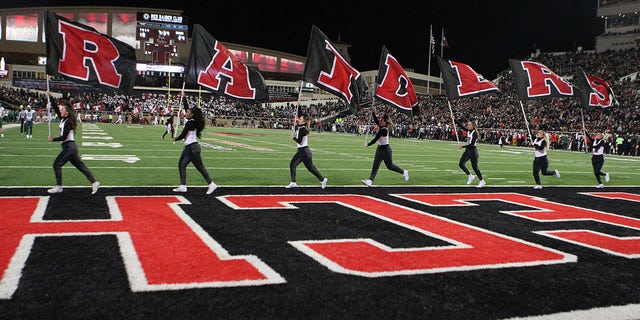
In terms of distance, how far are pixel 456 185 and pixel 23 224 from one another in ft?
30.1

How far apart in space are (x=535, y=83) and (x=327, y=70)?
6.40 m

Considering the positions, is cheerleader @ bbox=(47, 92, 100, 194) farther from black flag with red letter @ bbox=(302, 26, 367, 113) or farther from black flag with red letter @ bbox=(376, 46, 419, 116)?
black flag with red letter @ bbox=(376, 46, 419, 116)

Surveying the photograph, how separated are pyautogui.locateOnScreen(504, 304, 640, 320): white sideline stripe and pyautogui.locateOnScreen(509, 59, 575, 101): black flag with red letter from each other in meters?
11.0

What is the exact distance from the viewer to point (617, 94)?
4275 centimetres

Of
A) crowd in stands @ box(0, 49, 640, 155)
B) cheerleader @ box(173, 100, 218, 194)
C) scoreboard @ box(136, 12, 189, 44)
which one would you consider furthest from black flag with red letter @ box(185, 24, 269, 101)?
scoreboard @ box(136, 12, 189, 44)

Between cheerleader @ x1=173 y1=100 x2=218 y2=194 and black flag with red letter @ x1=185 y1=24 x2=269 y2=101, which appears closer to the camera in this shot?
cheerleader @ x1=173 y1=100 x2=218 y2=194

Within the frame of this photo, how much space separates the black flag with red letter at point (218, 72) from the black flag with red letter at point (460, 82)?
5.48 metres

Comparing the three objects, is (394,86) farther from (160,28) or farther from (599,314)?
(160,28)

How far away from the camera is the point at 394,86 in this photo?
12844mm

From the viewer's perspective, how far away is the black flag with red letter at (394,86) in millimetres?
12531

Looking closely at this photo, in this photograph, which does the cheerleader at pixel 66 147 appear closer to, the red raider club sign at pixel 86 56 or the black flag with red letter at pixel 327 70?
the red raider club sign at pixel 86 56

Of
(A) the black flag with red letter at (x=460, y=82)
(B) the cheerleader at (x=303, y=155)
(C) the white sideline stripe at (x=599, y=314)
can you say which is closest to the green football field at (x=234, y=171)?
(B) the cheerleader at (x=303, y=155)

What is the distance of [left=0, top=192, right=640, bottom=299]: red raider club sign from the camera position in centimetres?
426

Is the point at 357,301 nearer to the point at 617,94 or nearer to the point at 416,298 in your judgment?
the point at 416,298
